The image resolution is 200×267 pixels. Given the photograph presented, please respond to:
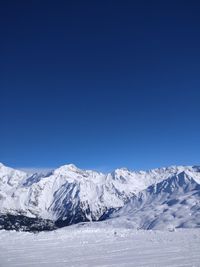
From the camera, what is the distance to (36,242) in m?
35.4

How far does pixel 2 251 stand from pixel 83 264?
32.6ft

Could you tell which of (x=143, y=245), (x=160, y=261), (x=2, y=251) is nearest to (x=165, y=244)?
(x=143, y=245)

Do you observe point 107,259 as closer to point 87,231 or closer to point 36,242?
point 36,242

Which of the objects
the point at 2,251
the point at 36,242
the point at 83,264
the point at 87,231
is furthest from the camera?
the point at 87,231

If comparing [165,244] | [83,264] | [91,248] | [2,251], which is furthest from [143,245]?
[2,251]

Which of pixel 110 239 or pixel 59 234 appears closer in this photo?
pixel 110 239

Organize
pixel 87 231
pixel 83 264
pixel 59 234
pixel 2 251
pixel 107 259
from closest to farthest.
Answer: pixel 83 264 < pixel 107 259 < pixel 2 251 < pixel 59 234 < pixel 87 231

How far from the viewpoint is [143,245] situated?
104 ft

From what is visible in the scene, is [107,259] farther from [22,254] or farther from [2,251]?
[2,251]

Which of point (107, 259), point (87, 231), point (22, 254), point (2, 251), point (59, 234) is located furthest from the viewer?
point (87, 231)

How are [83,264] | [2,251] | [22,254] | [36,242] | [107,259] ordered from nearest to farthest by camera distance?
[83,264] → [107,259] → [22,254] → [2,251] → [36,242]

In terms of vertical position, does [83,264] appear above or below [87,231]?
below

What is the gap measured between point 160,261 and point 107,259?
13.0 feet

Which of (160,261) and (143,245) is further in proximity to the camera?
(143,245)
